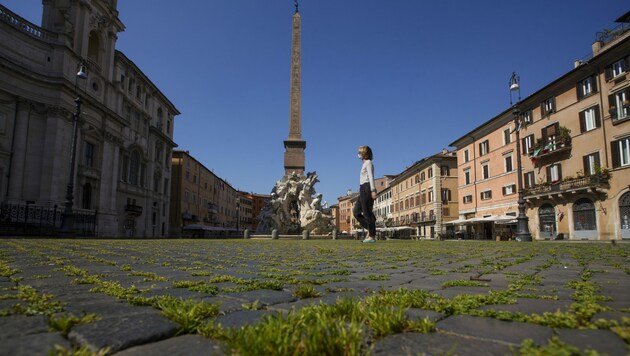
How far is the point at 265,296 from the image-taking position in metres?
2.63

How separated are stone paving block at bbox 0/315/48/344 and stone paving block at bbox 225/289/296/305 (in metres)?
1.09

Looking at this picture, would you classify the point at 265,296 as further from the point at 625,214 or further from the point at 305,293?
the point at 625,214

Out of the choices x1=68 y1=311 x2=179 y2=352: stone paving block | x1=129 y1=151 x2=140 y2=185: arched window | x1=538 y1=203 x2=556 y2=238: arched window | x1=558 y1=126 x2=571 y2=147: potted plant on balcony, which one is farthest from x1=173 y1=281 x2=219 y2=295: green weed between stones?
x1=129 y1=151 x2=140 y2=185: arched window

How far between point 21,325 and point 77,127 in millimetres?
21225

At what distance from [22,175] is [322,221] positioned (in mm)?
22692

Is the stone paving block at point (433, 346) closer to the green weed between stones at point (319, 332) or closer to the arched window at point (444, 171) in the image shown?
the green weed between stones at point (319, 332)

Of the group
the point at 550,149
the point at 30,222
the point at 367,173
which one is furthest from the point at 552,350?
the point at 550,149

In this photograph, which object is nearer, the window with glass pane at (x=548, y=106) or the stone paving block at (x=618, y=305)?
the stone paving block at (x=618, y=305)

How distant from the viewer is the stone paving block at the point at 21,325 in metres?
1.60

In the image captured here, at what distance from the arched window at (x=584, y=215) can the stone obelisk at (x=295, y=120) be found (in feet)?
69.3

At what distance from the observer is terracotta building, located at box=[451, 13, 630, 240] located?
980 inches

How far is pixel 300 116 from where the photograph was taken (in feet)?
103

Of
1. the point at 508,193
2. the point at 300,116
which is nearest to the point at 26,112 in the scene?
the point at 300,116

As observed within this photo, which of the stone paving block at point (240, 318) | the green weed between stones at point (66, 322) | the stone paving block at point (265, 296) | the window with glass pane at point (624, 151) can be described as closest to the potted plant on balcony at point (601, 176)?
the window with glass pane at point (624, 151)
